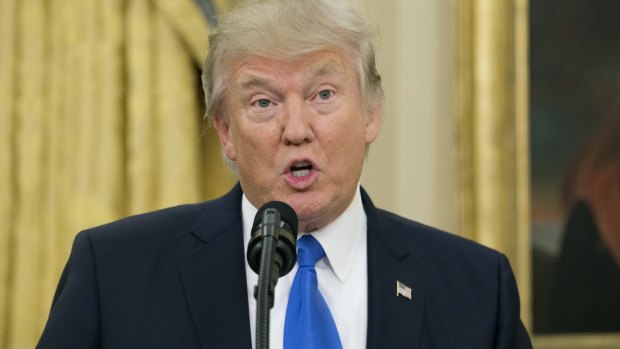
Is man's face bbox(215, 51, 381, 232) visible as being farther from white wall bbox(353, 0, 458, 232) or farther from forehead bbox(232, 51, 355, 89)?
white wall bbox(353, 0, 458, 232)

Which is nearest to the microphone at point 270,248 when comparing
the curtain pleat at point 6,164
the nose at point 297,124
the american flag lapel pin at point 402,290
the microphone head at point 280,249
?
the microphone head at point 280,249

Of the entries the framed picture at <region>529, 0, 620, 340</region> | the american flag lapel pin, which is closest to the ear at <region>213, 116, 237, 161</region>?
the american flag lapel pin

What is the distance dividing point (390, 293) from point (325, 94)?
545 millimetres

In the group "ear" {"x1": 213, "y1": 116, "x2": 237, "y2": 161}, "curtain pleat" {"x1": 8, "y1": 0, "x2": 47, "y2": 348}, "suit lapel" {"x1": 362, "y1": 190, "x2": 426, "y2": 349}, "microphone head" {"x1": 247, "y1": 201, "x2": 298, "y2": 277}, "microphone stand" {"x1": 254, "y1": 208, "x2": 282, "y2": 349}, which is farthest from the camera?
"curtain pleat" {"x1": 8, "y1": 0, "x2": 47, "y2": 348}

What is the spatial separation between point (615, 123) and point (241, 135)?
2.46 m

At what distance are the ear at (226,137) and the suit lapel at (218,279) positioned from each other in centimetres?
14

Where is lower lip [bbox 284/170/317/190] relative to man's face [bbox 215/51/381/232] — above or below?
below

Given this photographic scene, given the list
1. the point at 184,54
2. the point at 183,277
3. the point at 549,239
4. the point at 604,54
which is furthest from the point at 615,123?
the point at 183,277

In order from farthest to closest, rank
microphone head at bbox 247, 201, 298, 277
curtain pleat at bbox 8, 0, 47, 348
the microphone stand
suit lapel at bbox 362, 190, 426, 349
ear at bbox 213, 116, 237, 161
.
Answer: curtain pleat at bbox 8, 0, 47, 348 → ear at bbox 213, 116, 237, 161 → suit lapel at bbox 362, 190, 426, 349 → microphone head at bbox 247, 201, 298, 277 → the microphone stand

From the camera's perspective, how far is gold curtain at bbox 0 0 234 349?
4.37 meters

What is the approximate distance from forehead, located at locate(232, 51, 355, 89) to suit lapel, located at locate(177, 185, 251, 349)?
1.25 ft

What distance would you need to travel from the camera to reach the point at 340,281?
2.72m

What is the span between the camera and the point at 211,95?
112 inches

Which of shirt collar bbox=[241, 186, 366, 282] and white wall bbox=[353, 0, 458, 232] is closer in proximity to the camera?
shirt collar bbox=[241, 186, 366, 282]
